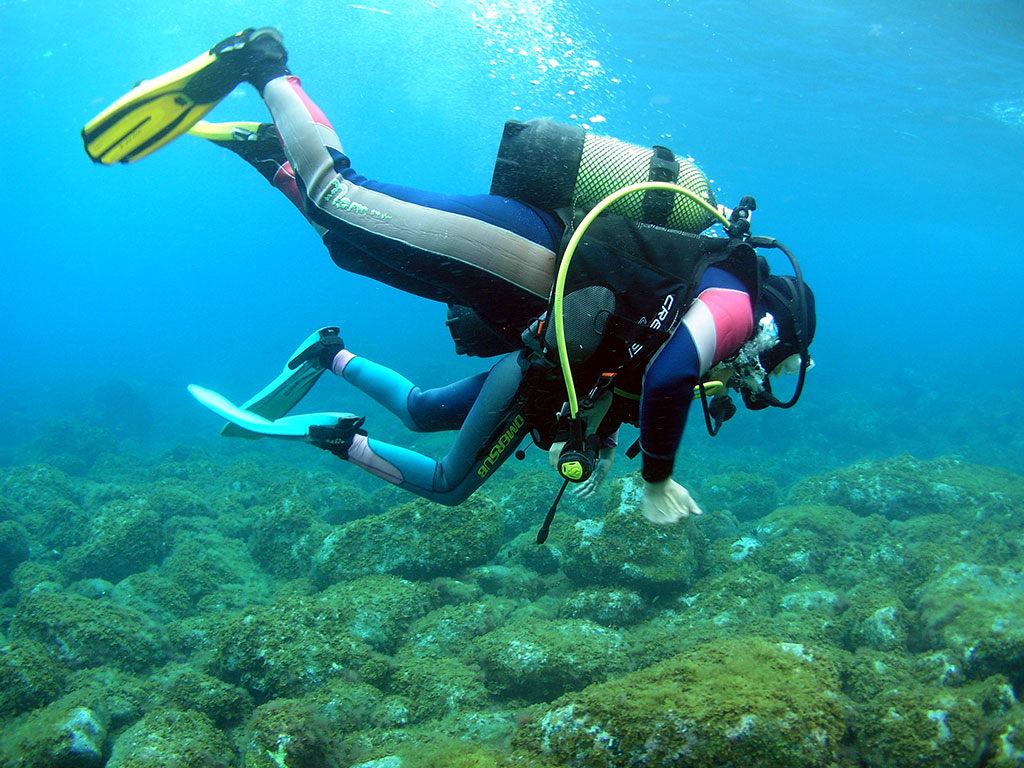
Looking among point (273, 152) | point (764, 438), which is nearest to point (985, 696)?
point (273, 152)

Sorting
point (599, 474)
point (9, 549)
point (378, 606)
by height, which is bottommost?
point (9, 549)

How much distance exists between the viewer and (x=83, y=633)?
5.14 meters

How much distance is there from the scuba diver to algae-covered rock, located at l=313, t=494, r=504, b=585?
3.20 m

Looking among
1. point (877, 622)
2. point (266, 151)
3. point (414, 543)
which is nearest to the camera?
point (266, 151)

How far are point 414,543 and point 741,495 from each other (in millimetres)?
7801

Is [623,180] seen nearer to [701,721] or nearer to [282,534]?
[701,721]

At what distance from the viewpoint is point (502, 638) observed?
464cm

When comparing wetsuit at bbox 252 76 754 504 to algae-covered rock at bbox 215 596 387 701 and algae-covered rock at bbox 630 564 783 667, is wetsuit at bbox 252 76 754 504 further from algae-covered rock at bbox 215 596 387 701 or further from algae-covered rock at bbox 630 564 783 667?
algae-covered rock at bbox 630 564 783 667

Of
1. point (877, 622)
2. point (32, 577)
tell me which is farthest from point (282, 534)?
point (877, 622)

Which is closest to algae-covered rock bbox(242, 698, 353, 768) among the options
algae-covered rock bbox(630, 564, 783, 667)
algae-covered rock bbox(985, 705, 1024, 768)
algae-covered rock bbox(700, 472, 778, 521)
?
algae-covered rock bbox(630, 564, 783, 667)

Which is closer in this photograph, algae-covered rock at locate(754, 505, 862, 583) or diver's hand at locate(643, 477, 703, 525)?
diver's hand at locate(643, 477, 703, 525)

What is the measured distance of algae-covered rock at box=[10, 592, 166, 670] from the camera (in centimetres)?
508

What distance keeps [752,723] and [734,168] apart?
44489 millimetres

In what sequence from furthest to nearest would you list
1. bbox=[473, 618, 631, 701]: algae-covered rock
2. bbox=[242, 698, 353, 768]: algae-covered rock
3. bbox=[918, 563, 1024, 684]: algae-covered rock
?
bbox=[473, 618, 631, 701]: algae-covered rock < bbox=[918, 563, 1024, 684]: algae-covered rock < bbox=[242, 698, 353, 768]: algae-covered rock
